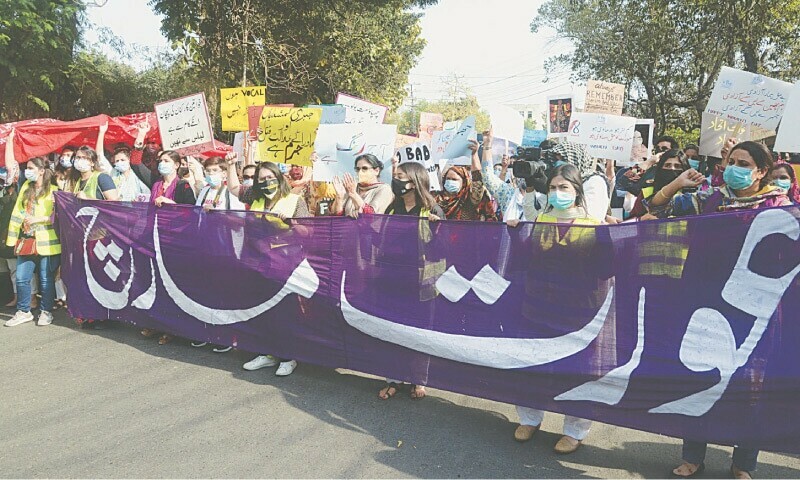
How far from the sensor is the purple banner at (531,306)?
9.15 ft

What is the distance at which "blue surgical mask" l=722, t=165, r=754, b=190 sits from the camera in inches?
121

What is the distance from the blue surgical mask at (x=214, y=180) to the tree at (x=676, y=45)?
15.4 m

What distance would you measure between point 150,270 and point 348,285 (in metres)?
2.19

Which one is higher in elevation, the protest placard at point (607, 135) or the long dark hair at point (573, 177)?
the protest placard at point (607, 135)

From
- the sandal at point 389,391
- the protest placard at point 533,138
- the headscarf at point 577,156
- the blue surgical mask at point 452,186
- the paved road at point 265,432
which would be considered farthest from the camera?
the protest placard at point 533,138

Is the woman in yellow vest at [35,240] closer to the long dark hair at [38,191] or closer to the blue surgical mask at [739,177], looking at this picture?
the long dark hair at [38,191]

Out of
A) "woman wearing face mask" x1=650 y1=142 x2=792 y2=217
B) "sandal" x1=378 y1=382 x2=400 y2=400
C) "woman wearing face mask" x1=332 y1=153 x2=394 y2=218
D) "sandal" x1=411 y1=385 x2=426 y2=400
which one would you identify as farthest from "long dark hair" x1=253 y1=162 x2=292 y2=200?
"woman wearing face mask" x1=650 y1=142 x2=792 y2=217

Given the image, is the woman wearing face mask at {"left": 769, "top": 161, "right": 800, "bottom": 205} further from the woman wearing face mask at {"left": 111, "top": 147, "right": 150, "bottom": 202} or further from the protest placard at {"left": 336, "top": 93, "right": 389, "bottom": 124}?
the woman wearing face mask at {"left": 111, "top": 147, "right": 150, "bottom": 202}

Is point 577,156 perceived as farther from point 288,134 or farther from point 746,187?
point 288,134

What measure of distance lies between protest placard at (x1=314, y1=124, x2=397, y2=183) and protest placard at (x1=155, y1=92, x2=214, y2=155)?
4.28ft

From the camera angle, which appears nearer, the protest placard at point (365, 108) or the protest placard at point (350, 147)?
the protest placard at point (350, 147)

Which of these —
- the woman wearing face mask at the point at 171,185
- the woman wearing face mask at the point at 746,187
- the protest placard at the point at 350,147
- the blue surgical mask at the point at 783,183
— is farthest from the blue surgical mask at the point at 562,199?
the woman wearing face mask at the point at 171,185

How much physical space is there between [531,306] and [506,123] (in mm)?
3036

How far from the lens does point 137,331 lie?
5.77 metres
